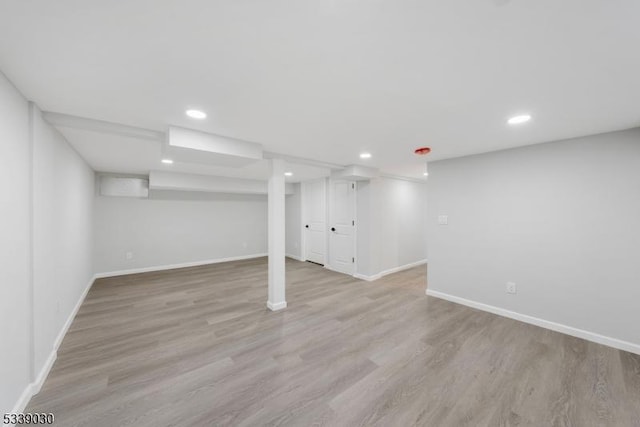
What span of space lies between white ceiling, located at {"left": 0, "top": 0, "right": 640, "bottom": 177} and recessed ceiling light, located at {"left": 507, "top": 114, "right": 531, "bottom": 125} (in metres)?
0.06

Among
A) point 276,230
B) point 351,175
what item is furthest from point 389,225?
point 276,230

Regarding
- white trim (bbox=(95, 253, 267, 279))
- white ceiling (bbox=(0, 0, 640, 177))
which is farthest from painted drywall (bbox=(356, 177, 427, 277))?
white trim (bbox=(95, 253, 267, 279))

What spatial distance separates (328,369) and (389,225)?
346 centimetres

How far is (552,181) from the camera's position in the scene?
270 centimetres

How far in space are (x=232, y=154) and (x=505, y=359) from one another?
3343mm

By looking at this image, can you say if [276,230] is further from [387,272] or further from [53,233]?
[387,272]

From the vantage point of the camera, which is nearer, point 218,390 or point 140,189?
point 218,390

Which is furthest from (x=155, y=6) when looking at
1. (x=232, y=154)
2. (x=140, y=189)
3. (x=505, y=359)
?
(x=140, y=189)

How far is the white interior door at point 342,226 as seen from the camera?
4953 millimetres

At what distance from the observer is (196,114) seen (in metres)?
1.95

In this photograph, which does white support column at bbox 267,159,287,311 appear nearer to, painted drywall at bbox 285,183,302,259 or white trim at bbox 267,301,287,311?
white trim at bbox 267,301,287,311

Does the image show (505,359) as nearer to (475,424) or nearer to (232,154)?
(475,424)

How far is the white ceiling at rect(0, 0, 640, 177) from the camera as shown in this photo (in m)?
0.95

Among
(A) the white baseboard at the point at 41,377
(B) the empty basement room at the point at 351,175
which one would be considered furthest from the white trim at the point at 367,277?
(A) the white baseboard at the point at 41,377
